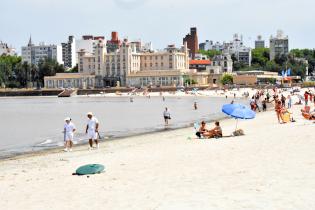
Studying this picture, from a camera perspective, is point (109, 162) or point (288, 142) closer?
point (109, 162)

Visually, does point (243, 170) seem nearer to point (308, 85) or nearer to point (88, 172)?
point (88, 172)

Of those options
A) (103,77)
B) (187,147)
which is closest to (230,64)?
(103,77)

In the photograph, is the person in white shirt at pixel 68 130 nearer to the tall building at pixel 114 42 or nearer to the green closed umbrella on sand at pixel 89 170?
the green closed umbrella on sand at pixel 89 170

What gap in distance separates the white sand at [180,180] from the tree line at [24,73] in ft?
464

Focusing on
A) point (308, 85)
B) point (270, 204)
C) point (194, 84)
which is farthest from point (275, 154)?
point (194, 84)

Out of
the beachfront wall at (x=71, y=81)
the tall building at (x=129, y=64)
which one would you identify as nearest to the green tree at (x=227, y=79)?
the tall building at (x=129, y=64)

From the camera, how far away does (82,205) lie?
933 centimetres

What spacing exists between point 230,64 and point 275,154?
488 ft

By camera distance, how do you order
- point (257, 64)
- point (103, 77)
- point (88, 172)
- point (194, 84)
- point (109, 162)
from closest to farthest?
point (88, 172) → point (109, 162) → point (194, 84) → point (103, 77) → point (257, 64)

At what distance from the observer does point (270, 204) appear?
8.54 meters

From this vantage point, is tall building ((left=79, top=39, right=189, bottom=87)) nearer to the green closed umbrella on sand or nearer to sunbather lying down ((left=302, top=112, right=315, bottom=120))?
sunbather lying down ((left=302, top=112, right=315, bottom=120))

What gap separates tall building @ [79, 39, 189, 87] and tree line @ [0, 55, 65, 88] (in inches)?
377

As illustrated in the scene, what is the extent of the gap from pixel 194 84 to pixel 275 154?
12361 centimetres

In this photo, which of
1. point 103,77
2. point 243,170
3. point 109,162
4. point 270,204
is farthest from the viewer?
point 103,77
